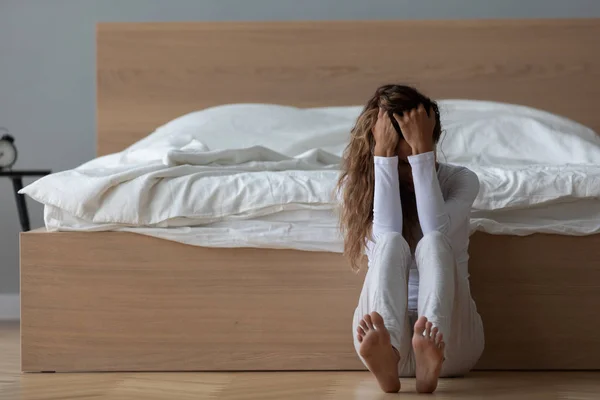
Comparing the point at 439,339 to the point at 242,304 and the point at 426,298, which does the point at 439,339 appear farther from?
the point at 242,304

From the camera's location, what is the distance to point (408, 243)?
6.61ft

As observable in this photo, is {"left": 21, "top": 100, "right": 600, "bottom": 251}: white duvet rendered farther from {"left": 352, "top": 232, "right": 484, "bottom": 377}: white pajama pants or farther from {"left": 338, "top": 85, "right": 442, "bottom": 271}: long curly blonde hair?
{"left": 352, "top": 232, "right": 484, "bottom": 377}: white pajama pants

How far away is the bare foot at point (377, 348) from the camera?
167cm

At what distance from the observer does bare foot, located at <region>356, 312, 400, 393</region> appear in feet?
5.49

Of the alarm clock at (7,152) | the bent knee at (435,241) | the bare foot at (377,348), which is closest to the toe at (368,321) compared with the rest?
the bare foot at (377,348)

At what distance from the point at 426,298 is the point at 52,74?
2.29 m

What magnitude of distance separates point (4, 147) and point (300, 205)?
165cm

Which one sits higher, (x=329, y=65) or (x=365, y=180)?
(x=329, y=65)

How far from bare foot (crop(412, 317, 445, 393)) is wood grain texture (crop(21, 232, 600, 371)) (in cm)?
37

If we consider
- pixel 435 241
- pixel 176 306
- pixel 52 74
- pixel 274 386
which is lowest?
pixel 274 386

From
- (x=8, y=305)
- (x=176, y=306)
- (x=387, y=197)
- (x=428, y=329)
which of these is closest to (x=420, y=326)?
(x=428, y=329)

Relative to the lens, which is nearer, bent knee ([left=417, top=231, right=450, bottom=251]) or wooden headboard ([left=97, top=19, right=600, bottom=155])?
bent knee ([left=417, top=231, right=450, bottom=251])

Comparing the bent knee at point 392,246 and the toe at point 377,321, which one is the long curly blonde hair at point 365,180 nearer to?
the bent knee at point 392,246

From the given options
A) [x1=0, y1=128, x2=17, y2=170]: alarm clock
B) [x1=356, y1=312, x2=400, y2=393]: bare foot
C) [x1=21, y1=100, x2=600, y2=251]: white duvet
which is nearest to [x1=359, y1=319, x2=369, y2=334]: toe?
[x1=356, y1=312, x2=400, y2=393]: bare foot
